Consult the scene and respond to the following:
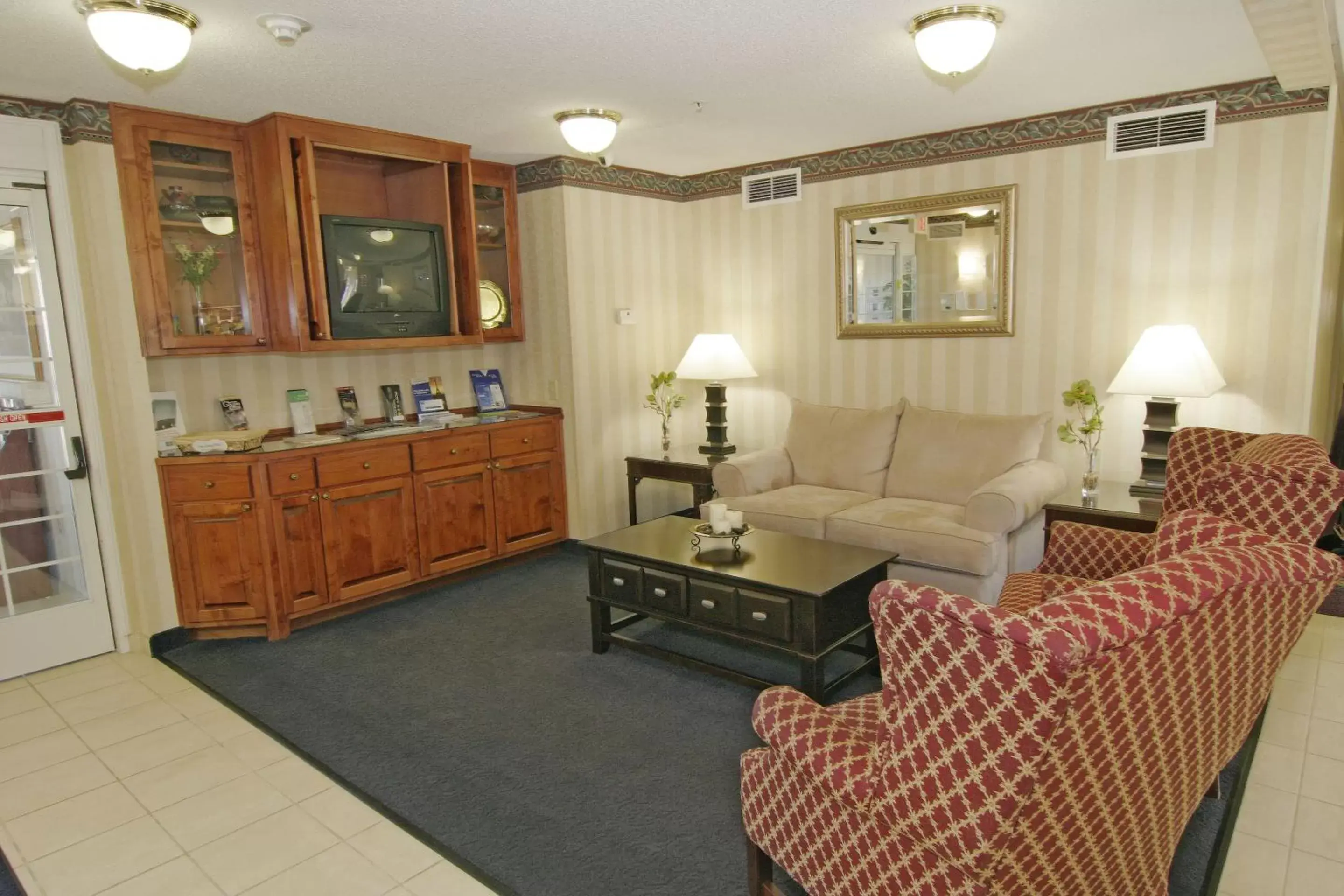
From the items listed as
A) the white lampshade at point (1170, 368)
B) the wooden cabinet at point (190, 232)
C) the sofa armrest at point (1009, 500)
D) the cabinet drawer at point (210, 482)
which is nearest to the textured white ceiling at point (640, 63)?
the wooden cabinet at point (190, 232)

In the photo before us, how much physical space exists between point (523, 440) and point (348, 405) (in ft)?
3.34

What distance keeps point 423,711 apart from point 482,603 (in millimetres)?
1242

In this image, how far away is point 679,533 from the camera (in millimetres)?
3758

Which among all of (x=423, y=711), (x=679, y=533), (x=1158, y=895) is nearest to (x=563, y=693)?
(x=423, y=711)

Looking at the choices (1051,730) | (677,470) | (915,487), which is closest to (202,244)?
(677,470)

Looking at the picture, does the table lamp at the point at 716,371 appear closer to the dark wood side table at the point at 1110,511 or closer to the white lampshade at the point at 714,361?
the white lampshade at the point at 714,361

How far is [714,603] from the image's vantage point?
10.6ft

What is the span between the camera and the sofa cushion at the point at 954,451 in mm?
4188

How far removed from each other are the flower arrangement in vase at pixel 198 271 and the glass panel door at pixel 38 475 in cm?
50

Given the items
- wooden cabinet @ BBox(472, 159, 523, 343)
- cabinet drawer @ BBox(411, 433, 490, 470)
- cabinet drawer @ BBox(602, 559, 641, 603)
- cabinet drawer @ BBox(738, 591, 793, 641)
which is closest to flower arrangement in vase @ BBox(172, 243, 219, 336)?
cabinet drawer @ BBox(411, 433, 490, 470)

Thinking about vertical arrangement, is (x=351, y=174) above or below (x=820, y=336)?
above

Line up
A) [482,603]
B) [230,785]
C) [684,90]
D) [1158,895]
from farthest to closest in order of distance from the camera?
1. [482,603]
2. [684,90]
3. [230,785]
4. [1158,895]

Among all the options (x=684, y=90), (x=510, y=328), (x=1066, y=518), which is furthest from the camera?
(x=510, y=328)

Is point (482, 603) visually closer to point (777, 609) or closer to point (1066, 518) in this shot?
point (777, 609)
